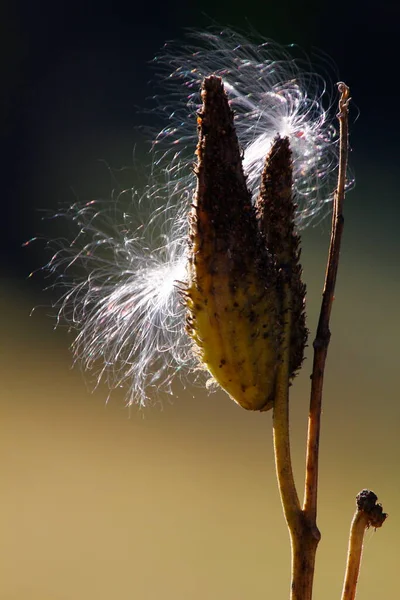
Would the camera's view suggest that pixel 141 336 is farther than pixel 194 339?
Yes

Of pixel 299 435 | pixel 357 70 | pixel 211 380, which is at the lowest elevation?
pixel 211 380

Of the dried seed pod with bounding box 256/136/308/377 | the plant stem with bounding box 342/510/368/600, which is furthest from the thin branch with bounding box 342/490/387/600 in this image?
the dried seed pod with bounding box 256/136/308/377

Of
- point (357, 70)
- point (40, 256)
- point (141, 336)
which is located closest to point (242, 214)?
point (141, 336)

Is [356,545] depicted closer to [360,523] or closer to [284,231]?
[360,523]

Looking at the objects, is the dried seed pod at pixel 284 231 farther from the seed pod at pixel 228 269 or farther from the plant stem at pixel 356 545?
the plant stem at pixel 356 545

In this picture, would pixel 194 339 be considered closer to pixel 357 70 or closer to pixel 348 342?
pixel 357 70

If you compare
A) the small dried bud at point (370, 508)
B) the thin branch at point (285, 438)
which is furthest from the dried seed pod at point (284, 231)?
the small dried bud at point (370, 508)

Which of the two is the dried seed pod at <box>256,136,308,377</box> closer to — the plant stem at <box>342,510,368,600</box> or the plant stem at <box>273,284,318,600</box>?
the plant stem at <box>273,284,318,600</box>
